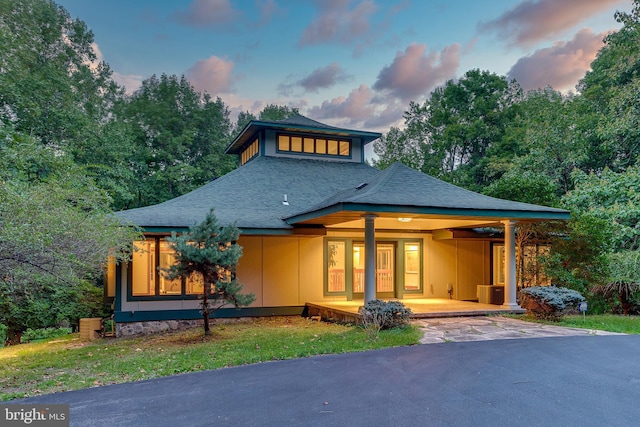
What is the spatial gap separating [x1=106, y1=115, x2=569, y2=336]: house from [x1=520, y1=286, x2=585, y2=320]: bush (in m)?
0.83

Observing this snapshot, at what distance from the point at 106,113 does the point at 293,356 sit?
22325 millimetres

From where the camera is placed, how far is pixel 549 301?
30.6 ft

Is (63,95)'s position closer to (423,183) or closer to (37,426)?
(423,183)

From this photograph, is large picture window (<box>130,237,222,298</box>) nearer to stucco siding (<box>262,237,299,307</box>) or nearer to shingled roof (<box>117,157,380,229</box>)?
shingled roof (<box>117,157,380,229</box>)

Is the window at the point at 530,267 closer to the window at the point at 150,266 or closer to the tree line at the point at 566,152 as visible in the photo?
the tree line at the point at 566,152

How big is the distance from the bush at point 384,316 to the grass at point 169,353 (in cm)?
22

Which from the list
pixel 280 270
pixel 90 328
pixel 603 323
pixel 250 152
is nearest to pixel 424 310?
pixel 603 323

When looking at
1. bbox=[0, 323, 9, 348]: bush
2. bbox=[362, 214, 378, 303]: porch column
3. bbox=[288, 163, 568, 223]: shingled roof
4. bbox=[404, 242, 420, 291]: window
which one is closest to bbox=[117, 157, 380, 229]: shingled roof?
bbox=[288, 163, 568, 223]: shingled roof

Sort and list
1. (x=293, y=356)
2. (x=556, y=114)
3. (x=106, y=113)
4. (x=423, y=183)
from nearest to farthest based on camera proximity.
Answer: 1. (x=293, y=356)
2. (x=423, y=183)
3. (x=556, y=114)
4. (x=106, y=113)

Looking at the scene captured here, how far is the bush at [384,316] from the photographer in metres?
8.25

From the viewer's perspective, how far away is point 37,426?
13.1ft

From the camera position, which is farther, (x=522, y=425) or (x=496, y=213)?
(x=496, y=213)

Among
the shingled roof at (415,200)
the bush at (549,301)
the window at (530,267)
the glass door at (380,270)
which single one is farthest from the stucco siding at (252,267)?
the window at (530,267)

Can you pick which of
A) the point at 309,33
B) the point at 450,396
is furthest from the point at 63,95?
the point at 450,396
